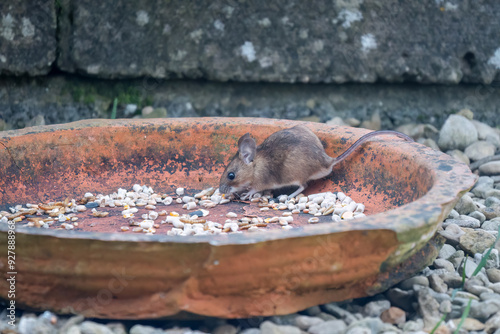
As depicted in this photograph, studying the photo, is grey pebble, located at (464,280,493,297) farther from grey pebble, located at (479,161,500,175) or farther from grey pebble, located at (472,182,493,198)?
grey pebble, located at (479,161,500,175)

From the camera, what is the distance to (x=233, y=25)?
4.56 m

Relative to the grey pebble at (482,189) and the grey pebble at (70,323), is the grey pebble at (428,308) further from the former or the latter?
the grey pebble at (482,189)

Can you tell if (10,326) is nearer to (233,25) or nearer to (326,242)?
(326,242)

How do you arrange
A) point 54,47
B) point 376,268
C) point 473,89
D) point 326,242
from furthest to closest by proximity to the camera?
point 473,89, point 54,47, point 376,268, point 326,242

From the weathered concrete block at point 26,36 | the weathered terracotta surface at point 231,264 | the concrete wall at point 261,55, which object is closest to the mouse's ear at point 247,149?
the weathered terracotta surface at point 231,264

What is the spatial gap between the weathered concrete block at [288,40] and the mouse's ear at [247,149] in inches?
52.2

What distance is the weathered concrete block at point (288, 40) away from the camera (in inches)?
174

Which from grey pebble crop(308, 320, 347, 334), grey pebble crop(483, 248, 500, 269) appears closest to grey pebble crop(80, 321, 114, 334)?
grey pebble crop(308, 320, 347, 334)

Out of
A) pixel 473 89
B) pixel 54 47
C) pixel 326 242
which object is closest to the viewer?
pixel 326 242

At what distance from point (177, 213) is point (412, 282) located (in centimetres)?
131

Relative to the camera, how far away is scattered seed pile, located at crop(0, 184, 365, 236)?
9.54ft

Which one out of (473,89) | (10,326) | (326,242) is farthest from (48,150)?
(473,89)

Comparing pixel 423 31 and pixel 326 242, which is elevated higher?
pixel 423 31

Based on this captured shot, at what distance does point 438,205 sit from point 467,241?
0.95 metres
